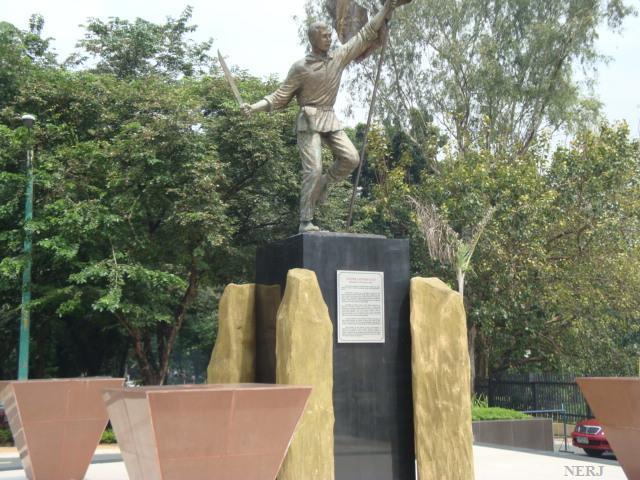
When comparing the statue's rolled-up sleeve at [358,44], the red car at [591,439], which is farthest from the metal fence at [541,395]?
the statue's rolled-up sleeve at [358,44]

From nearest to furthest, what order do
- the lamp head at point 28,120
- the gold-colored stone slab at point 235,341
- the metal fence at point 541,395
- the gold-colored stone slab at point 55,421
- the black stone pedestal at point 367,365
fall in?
the black stone pedestal at point 367,365 → the gold-colored stone slab at point 235,341 → the gold-colored stone slab at point 55,421 → the lamp head at point 28,120 → the metal fence at point 541,395

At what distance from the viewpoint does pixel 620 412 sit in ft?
24.2

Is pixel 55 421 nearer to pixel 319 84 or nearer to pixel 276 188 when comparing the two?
pixel 319 84

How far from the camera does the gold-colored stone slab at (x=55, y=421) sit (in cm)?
877

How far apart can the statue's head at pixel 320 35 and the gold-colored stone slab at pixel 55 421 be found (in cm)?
461

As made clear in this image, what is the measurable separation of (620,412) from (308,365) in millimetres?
3033

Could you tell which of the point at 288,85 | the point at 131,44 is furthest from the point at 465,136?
the point at 288,85

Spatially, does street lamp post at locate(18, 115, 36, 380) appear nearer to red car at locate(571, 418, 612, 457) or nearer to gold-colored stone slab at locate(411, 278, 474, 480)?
gold-colored stone slab at locate(411, 278, 474, 480)

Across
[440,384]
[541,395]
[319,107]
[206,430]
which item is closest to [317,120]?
[319,107]

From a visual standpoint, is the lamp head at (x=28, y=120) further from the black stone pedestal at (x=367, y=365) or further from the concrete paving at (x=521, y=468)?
the black stone pedestal at (x=367, y=365)

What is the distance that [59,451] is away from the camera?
9.02 meters

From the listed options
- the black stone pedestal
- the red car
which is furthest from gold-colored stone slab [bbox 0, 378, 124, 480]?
the red car

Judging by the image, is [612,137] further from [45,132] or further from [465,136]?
[45,132]

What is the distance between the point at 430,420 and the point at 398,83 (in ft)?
63.7
